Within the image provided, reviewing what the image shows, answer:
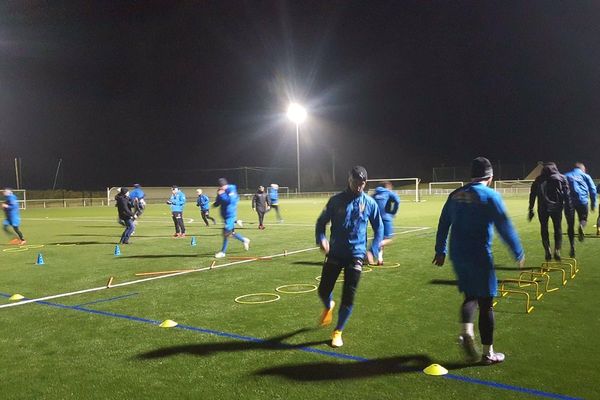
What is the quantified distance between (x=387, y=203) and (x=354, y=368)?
7429 millimetres

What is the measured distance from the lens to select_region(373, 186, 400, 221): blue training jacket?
12.2 meters

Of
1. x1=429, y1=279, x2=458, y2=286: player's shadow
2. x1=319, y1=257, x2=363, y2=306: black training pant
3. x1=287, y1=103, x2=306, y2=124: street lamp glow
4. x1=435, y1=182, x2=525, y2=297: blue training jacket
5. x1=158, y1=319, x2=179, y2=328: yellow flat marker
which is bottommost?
x1=429, y1=279, x2=458, y2=286: player's shadow

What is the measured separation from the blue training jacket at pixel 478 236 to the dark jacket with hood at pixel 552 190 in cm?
659

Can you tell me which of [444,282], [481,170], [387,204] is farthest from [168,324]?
[387,204]

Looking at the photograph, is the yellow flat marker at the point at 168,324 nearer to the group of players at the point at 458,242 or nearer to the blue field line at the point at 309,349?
the blue field line at the point at 309,349

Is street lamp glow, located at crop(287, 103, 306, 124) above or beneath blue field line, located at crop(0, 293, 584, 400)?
above

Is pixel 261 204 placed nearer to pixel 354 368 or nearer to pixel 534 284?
pixel 534 284

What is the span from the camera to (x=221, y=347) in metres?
6.02

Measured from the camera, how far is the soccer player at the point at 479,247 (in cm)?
508

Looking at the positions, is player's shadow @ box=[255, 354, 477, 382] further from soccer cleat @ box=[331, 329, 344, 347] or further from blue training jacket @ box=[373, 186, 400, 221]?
blue training jacket @ box=[373, 186, 400, 221]

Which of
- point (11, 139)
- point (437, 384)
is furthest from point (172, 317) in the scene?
point (11, 139)

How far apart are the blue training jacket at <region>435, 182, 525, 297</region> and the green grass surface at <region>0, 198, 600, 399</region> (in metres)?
0.90

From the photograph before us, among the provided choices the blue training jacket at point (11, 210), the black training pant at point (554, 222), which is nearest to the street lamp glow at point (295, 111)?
the blue training jacket at point (11, 210)

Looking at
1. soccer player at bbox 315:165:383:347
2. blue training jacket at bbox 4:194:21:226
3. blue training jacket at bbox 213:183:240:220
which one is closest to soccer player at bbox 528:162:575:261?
soccer player at bbox 315:165:383:347
